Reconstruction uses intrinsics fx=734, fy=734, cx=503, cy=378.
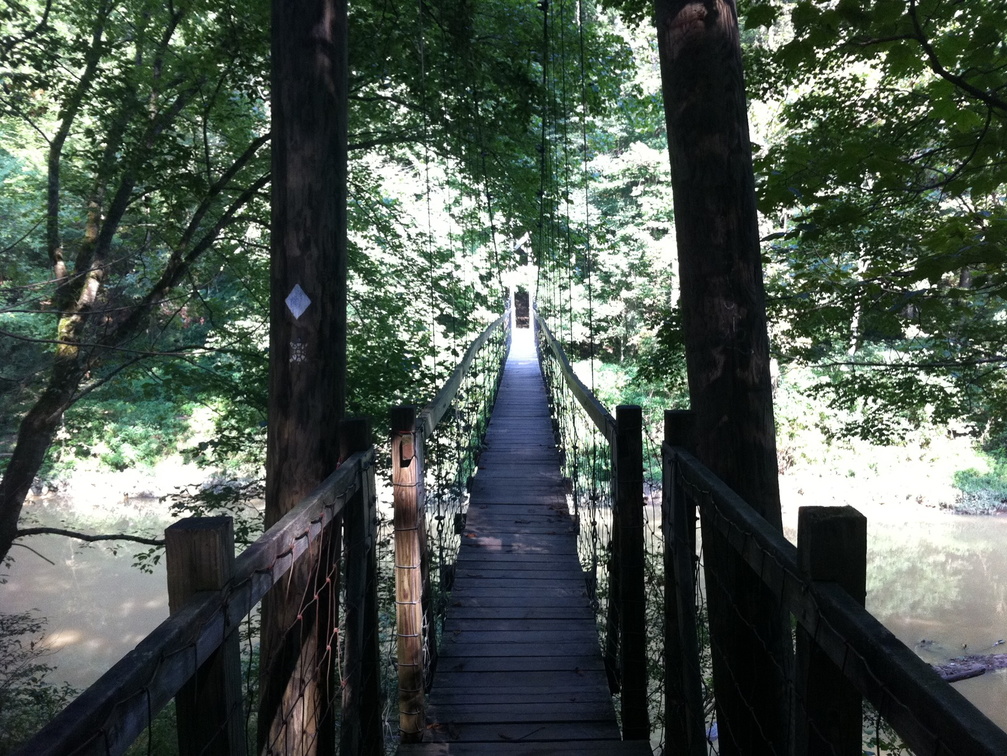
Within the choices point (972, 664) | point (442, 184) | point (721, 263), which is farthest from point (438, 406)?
point (972, 664)

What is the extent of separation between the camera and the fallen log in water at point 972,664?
9.05 metres

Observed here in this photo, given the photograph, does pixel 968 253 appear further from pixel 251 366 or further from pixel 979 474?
pixel 979 474

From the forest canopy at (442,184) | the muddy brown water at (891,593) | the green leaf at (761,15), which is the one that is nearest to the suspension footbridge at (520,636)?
the green leaf at (761,15)

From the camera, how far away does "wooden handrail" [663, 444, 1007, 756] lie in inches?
27.6

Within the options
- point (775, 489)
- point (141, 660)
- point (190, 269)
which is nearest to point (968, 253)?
point (775, 489)

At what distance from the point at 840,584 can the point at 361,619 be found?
4.61ft

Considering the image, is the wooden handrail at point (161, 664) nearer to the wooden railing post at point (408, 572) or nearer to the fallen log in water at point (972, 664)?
the wooden railing post at point (408, 572)

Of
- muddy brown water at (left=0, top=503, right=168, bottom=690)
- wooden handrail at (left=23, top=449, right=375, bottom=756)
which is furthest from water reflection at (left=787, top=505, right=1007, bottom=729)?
muddy brown water at (left=0, top=503, right=168, bottom=690)

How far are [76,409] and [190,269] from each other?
6.31m

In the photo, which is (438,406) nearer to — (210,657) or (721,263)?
(721,263)

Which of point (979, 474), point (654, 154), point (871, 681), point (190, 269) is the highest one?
point (654, 154)

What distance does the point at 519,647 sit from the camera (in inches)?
115

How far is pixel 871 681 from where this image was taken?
865 mm

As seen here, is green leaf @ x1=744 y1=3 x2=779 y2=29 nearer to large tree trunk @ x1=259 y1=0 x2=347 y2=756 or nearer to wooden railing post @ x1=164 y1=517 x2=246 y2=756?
large tree trunk @ x1=259 y1=0 x2=347 y2=756
